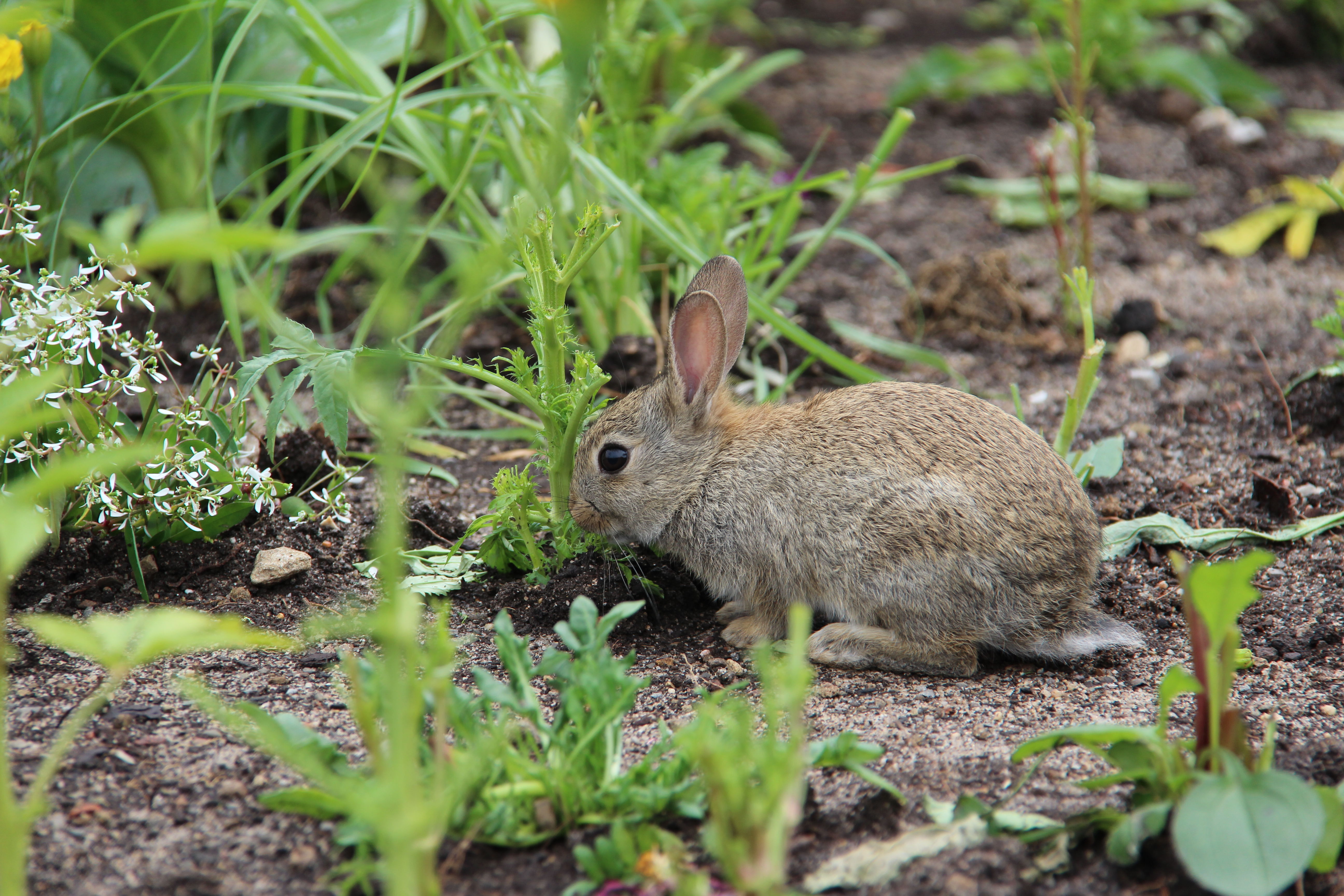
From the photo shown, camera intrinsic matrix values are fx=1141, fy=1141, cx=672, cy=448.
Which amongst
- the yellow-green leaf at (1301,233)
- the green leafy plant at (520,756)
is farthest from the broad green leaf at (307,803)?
the yellow-green leaf at (1301,233)

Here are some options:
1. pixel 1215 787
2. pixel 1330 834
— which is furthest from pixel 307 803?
pixel 1330 834

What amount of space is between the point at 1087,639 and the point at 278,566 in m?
2.39

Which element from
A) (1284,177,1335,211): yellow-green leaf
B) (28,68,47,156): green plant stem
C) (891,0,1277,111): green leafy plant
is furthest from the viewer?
(891,0,1277,111): green leafy plant

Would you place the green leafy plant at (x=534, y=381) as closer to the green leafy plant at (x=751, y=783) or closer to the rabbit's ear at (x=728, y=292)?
the rabbit's ear at (x=728, y=292)

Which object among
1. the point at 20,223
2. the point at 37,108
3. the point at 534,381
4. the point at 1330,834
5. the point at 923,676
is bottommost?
the point at 923,676

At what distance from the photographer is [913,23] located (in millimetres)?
10383

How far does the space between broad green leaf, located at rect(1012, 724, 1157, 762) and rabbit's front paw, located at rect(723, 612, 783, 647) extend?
1190 mm

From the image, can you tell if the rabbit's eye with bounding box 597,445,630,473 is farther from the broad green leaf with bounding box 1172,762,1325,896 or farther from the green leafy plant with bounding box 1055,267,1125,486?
the broad green leaf with bounding box 1172,762,1325,896

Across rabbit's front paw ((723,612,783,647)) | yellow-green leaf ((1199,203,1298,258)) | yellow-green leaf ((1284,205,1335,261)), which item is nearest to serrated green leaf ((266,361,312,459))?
rabbit's front paw ((723,612,783,647))

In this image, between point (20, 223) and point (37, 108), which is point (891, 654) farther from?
point (37, 108)

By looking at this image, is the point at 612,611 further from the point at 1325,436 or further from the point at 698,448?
the point at 1325,436

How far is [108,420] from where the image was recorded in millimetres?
3137

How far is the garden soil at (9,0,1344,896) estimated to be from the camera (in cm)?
221

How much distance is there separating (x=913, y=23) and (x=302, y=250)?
23.3ft
